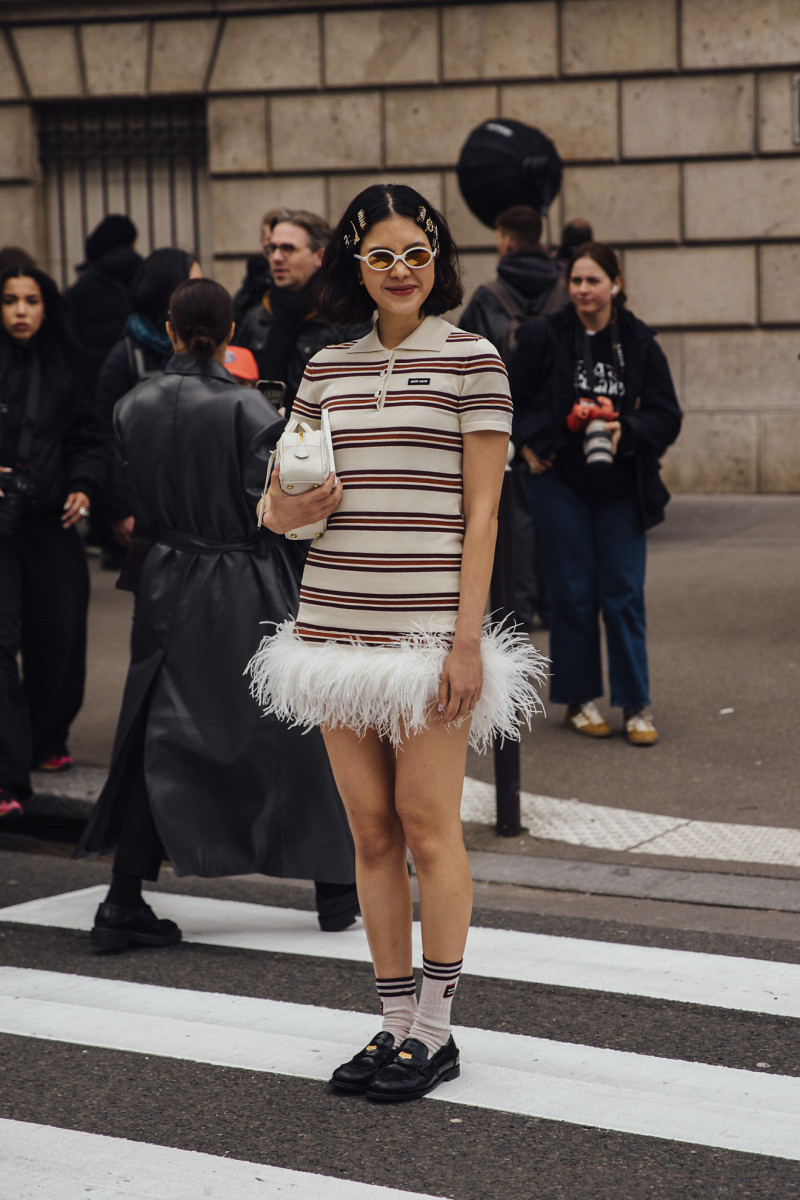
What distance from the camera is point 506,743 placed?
574 cm

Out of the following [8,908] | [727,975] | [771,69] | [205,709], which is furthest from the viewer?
[771,69]

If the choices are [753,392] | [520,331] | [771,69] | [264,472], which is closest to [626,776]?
[520,331]

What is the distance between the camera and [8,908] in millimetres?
5359

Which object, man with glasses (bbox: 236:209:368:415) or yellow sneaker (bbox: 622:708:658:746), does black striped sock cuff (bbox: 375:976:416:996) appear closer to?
yellow sneaker (bbox: 622:708:658:746)

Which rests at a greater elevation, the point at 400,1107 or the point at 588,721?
the point at 588,721

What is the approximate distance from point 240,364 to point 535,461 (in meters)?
1.76

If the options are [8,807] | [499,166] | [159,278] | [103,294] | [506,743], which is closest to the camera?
[506,743]

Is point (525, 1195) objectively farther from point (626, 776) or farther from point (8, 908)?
point (626, 776)

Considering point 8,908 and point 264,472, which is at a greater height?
point 264,472

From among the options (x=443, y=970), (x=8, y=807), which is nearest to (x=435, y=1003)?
(x=443, y=970)

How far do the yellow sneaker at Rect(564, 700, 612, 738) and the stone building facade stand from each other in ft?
21.3

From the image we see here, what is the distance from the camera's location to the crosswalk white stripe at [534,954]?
429 cm

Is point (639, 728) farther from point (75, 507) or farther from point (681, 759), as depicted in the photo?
point (75, 507)

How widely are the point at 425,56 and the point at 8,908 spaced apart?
965 centimetres
